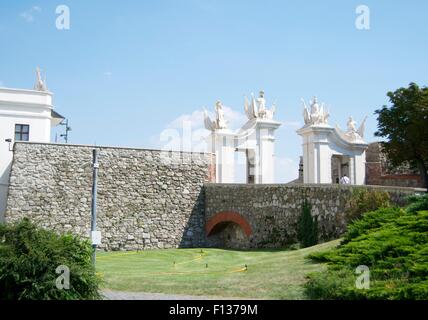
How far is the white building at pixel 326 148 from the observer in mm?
28719

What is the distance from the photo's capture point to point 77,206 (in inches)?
1032

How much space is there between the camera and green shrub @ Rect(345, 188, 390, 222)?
16.7 meters

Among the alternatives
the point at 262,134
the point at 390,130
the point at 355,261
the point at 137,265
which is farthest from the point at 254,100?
the point at 355,261

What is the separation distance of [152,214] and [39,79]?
39.9ft

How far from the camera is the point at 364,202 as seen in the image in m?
17.4

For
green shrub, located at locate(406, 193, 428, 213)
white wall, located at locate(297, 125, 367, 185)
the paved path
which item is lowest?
the paved path

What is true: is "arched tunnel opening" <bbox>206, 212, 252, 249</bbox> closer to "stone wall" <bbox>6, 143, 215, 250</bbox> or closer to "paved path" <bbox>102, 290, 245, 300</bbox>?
"stone wall" <bbox>6, 143, 215, 250</bbox>

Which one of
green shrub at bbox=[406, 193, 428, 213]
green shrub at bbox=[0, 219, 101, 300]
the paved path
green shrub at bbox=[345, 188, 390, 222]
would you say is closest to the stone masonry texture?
green shrub at bbox=[345, 188, 390, 222]

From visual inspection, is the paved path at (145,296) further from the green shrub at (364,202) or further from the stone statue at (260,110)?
the stone statue at (260,110)

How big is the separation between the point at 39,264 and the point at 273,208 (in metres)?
14.4

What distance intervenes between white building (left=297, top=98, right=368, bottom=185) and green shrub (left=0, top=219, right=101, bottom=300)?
65.7 feet

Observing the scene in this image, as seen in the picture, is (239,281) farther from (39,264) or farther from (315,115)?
(315,115)

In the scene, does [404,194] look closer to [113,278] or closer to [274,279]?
[274,279]

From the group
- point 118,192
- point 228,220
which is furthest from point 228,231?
point 118,192
